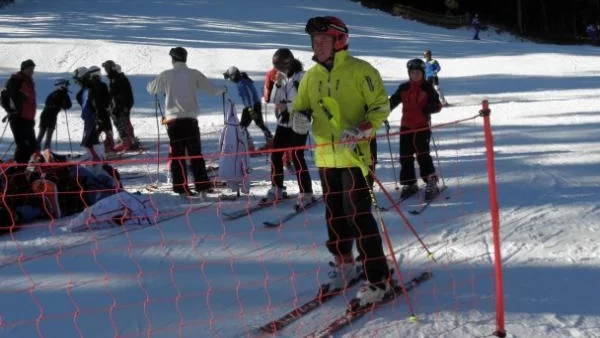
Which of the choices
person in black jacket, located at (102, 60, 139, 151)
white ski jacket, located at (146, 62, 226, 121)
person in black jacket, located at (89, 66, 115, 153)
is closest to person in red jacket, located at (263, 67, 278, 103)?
white ski jacket, located at (146, 62, 226, 121)

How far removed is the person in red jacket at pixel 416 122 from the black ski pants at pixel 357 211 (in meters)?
2.89

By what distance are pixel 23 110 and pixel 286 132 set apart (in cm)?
463

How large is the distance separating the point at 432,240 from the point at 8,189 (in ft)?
15.6

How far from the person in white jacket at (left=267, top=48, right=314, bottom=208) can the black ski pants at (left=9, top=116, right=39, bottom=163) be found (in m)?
4.19

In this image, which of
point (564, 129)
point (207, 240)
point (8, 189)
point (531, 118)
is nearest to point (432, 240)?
point (207, 240)

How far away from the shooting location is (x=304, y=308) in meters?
4.61

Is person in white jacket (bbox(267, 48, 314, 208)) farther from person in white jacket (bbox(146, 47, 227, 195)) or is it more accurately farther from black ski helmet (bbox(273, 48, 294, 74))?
person in white jacket (bbox(146, 47, 227, 195))

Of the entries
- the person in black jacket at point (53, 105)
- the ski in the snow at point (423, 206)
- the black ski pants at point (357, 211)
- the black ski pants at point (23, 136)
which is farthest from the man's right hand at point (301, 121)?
the person in black jacket at point (53, 105)

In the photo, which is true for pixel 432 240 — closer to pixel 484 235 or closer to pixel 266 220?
pixel 484 235

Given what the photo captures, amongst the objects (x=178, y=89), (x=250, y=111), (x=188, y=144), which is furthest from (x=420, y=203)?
(x=250, y=111)

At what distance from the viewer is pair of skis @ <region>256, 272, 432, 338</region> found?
4264 millimetres

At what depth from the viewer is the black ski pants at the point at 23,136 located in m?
9.88

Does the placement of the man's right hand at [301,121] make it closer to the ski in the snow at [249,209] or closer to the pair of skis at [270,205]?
the pair of skis at [270,205]

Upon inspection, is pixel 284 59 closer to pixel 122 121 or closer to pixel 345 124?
pixel 345 124
